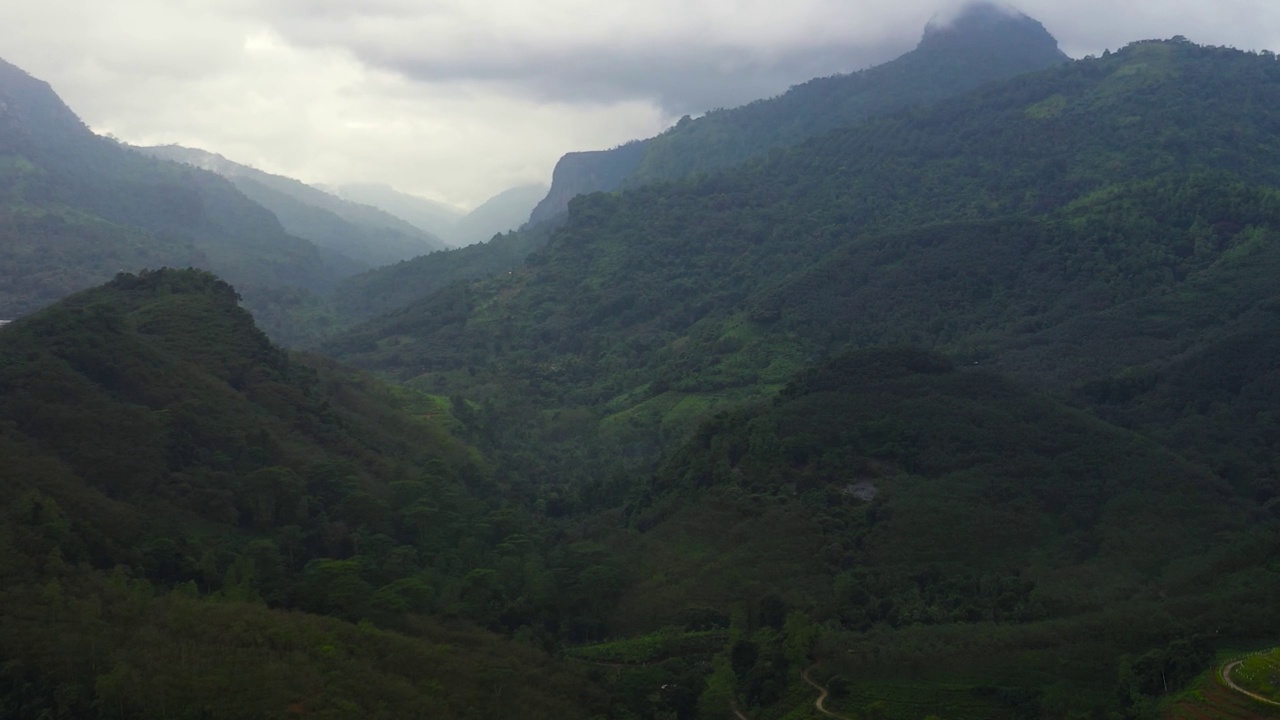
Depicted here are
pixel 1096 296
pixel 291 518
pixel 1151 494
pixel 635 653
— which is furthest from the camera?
pixel 1096 296

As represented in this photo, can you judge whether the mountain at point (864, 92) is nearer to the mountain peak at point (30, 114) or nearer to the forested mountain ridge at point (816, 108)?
the forested mountain ridge at point (816, 108)

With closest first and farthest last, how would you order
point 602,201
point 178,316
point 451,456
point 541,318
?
point 178,316, point 451,456, point 541,318, point 602,201

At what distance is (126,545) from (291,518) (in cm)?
718

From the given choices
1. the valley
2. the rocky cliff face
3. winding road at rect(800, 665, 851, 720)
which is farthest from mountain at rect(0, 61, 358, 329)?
winding road at rect(800, 665, 851, 720)

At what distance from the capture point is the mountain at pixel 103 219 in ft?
338

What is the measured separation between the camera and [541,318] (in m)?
95.2

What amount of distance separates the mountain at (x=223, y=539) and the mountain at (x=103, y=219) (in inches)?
2035

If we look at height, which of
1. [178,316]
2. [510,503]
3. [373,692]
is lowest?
[510,503]

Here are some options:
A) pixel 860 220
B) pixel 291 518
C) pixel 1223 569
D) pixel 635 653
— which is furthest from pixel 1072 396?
pixel 860 220

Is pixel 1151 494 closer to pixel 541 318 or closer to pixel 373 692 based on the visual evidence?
pixel 373 692

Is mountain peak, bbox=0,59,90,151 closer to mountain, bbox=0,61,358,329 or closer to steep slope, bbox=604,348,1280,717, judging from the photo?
mountain, bbox=0,61,358,329

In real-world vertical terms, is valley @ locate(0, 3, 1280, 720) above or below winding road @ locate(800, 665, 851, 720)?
above

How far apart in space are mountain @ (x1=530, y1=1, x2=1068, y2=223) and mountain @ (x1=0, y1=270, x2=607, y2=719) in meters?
94.4

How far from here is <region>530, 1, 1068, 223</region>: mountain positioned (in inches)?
5492
